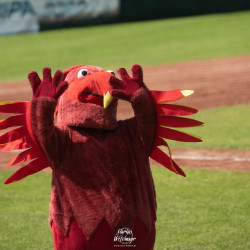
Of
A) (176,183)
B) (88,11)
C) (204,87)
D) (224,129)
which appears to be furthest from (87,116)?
(88,11)

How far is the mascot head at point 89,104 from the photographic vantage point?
13.2ft

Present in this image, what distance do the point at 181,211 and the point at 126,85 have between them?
106 inches

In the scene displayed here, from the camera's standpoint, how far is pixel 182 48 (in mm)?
18953

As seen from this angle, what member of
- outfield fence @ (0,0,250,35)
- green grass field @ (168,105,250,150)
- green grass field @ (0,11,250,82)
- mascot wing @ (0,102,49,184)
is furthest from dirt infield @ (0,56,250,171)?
outfield fence @ (0,0,250,35)

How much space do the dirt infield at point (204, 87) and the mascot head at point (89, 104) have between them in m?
3.86

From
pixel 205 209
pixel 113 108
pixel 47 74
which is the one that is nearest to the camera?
pixel 47 74

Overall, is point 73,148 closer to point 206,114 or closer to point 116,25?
point 206,114

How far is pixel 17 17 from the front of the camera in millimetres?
24453

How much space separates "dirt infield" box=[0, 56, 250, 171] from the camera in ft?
26.7

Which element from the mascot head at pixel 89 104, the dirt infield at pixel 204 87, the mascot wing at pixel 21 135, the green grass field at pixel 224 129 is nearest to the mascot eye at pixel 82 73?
the mascot head at pixel 89 104

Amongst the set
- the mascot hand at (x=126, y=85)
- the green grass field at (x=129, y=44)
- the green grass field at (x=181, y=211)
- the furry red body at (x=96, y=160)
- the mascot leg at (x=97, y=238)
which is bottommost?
the green grass field at (x=129, y=44)

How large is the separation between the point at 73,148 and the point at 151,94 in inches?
22.0

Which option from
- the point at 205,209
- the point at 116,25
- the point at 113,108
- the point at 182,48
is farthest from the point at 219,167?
the point at 116,25

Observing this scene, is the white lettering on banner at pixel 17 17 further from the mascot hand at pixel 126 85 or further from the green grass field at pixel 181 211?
the mascot hand at pixel 126 85
